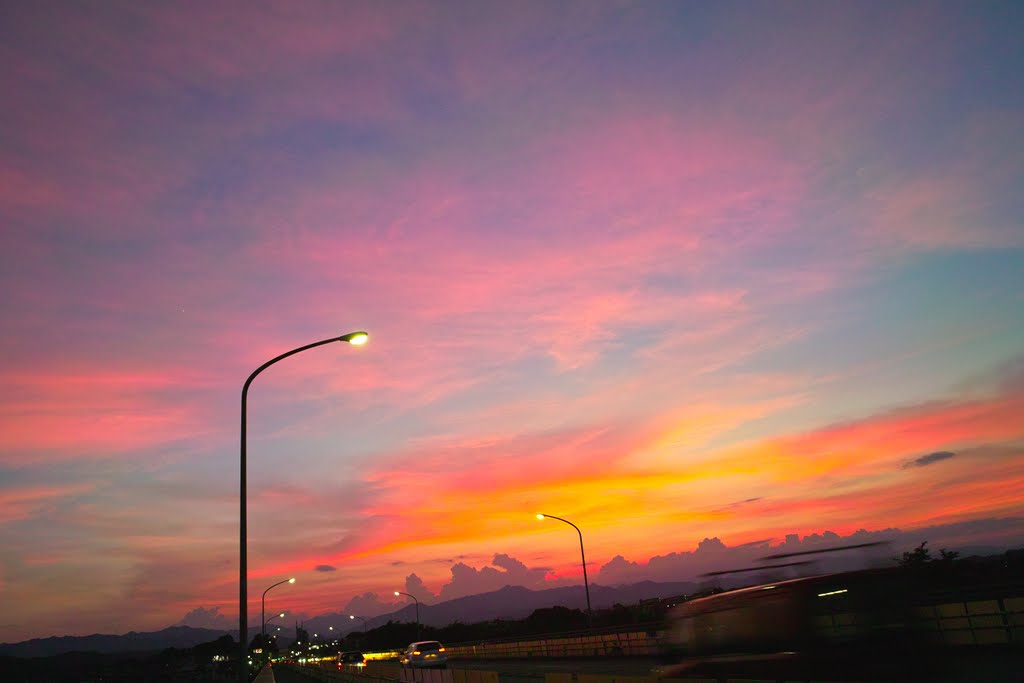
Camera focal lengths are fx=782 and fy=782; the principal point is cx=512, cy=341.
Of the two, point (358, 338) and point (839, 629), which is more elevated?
point (358, 338)

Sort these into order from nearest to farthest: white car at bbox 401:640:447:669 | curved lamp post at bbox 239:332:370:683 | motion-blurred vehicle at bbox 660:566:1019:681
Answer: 1. motion-blurred vehicle at bbox 660:566:1019:681
2. curved lamp post at bbox 239:332:370:683
3. white car at bbox 401:640:447:669

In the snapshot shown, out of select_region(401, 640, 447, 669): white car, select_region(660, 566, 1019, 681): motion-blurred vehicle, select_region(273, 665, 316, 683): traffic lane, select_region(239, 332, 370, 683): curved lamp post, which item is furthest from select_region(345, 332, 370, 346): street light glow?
select_region(273, 665, 316, 683): traffic lane

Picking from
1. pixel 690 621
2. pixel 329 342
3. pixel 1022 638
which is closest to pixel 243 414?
pixel 329 342

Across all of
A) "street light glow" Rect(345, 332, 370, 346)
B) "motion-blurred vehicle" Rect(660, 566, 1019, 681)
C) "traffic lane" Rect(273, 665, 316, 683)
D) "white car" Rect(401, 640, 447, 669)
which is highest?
"street light glow" Rect(345, 332, 370, 346)

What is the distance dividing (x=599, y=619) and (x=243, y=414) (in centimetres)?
7144

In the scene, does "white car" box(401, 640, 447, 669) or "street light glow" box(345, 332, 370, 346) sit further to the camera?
"white car" box(401, 640, 447, 669)

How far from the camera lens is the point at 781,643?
11.0 m

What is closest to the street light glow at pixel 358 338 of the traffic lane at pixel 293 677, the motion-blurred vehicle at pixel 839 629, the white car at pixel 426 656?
the motion-blurred vehicle at pixel 839 629

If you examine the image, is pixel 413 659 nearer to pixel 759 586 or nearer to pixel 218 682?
pixel 218 682

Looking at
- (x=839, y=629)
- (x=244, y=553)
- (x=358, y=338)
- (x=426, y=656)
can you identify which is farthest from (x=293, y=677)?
(x=839, y=629)

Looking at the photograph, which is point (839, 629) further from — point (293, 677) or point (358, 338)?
point (293, 677)

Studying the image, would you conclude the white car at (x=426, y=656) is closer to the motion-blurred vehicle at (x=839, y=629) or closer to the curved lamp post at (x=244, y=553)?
the curved lamp post at (x=244, y=553)

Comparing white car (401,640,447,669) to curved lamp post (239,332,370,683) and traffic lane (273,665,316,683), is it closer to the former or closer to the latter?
traffic lane (273,665,316,683)

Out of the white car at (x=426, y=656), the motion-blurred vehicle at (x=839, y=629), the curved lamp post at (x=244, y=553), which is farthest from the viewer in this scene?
Result: the white car at (x=426, y=656)
